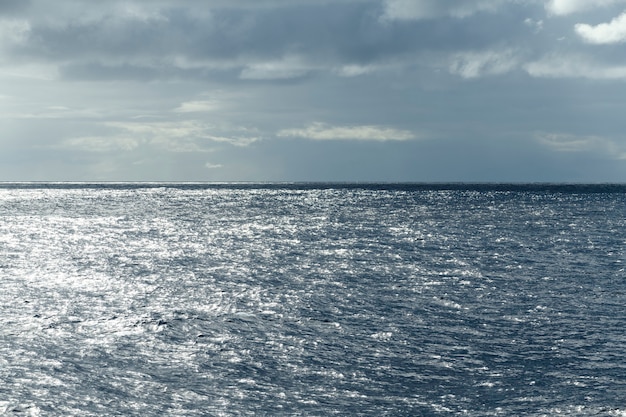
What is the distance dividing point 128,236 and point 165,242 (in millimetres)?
12020

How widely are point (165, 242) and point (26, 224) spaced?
159 ft

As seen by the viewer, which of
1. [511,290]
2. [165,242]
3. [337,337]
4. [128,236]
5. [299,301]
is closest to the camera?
[337,337]

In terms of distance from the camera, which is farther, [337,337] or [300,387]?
[337,337]

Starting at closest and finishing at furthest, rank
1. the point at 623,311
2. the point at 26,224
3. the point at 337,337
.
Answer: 1. the point at 337,337
2. the point at 623,311
3. the point at 26,224

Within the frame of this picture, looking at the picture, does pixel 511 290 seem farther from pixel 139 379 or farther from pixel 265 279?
pixel 139 379

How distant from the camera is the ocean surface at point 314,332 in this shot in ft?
80.7

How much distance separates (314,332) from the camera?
3503cm

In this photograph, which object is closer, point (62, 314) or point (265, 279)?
point (62, 314)

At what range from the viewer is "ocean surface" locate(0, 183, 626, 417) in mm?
24609

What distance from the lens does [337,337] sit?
33.8 meters

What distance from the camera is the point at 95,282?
53062 mm

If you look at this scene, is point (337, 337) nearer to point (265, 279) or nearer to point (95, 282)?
point (265, 279)

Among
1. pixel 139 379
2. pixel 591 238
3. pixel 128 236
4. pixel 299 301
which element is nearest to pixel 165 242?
pixel 128 236

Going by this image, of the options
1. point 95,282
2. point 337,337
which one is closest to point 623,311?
point 337,337
